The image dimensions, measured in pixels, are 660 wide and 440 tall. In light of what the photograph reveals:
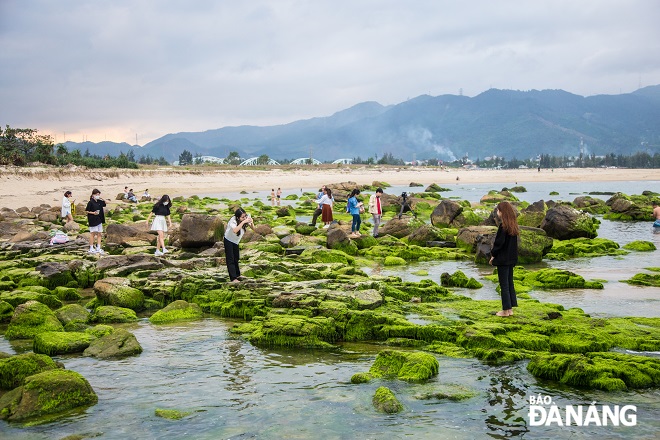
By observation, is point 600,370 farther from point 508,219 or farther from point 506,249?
point 508,219

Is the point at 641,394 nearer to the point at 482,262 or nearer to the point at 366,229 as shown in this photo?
the point at 482,262

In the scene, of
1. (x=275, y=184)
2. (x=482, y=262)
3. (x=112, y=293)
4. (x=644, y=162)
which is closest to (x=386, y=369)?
(x=112, y=293)

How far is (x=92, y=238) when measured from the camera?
20750 millimetres

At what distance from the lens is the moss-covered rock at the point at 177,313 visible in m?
13.5

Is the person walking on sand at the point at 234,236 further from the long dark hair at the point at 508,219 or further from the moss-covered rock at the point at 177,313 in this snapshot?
the long dark hair at the point at 508,219

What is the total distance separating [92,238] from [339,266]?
944 centimetres

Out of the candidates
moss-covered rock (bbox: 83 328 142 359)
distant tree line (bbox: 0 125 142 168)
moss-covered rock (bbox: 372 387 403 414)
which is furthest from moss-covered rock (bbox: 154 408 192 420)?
distant tree line (bbox: 0 125 142 168)

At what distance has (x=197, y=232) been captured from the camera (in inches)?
861

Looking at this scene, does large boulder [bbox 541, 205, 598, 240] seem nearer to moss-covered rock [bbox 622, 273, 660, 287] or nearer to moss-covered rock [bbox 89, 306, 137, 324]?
moss-covered rock [bbox 622, 273, 660, 287]

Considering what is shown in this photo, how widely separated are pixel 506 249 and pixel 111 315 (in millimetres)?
9129

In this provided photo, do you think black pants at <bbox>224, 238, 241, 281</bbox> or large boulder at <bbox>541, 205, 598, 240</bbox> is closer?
black pants at <bbox>224, 238, 241, 281</bbox>

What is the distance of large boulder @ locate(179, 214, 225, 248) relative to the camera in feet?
71.7

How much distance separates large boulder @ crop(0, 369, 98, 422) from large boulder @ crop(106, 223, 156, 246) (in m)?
15.5

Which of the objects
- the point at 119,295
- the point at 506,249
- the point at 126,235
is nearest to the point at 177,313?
the point at 119,295
